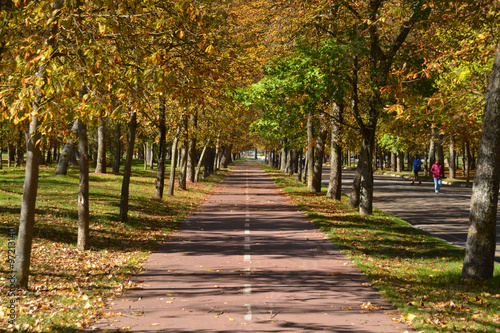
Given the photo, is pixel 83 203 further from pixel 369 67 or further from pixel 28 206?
pixel 369 67

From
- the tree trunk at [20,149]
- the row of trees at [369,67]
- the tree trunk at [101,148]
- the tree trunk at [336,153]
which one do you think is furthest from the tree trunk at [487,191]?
the tree trunk at [20,149]

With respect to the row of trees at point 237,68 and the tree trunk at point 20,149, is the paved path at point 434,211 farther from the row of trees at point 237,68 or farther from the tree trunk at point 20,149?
the tree trunk at point 20,149

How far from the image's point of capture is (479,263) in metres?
8.82

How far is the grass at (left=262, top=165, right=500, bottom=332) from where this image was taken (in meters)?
6.96

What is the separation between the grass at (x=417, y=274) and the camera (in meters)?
6.96

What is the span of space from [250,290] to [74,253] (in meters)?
4.71

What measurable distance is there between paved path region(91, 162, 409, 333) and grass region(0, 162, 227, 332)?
1.49 ft

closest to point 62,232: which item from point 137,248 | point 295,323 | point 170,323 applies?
point 137,248

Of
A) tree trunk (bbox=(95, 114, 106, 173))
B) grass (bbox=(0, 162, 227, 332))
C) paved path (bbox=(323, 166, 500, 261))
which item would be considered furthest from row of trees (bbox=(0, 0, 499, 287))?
paved path (bbox=(323, 166, 500, 261))

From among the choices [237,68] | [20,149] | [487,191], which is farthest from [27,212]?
[20,149]

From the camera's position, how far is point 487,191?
876 cm

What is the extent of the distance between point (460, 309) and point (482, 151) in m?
2.85

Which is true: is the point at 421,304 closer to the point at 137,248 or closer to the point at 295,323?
the point at 295,323

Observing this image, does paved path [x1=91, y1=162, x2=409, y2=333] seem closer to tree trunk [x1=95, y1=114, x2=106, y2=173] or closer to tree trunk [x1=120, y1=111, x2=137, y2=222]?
tree trunk [x1=120, y1=111, x2=137, y2=222]
